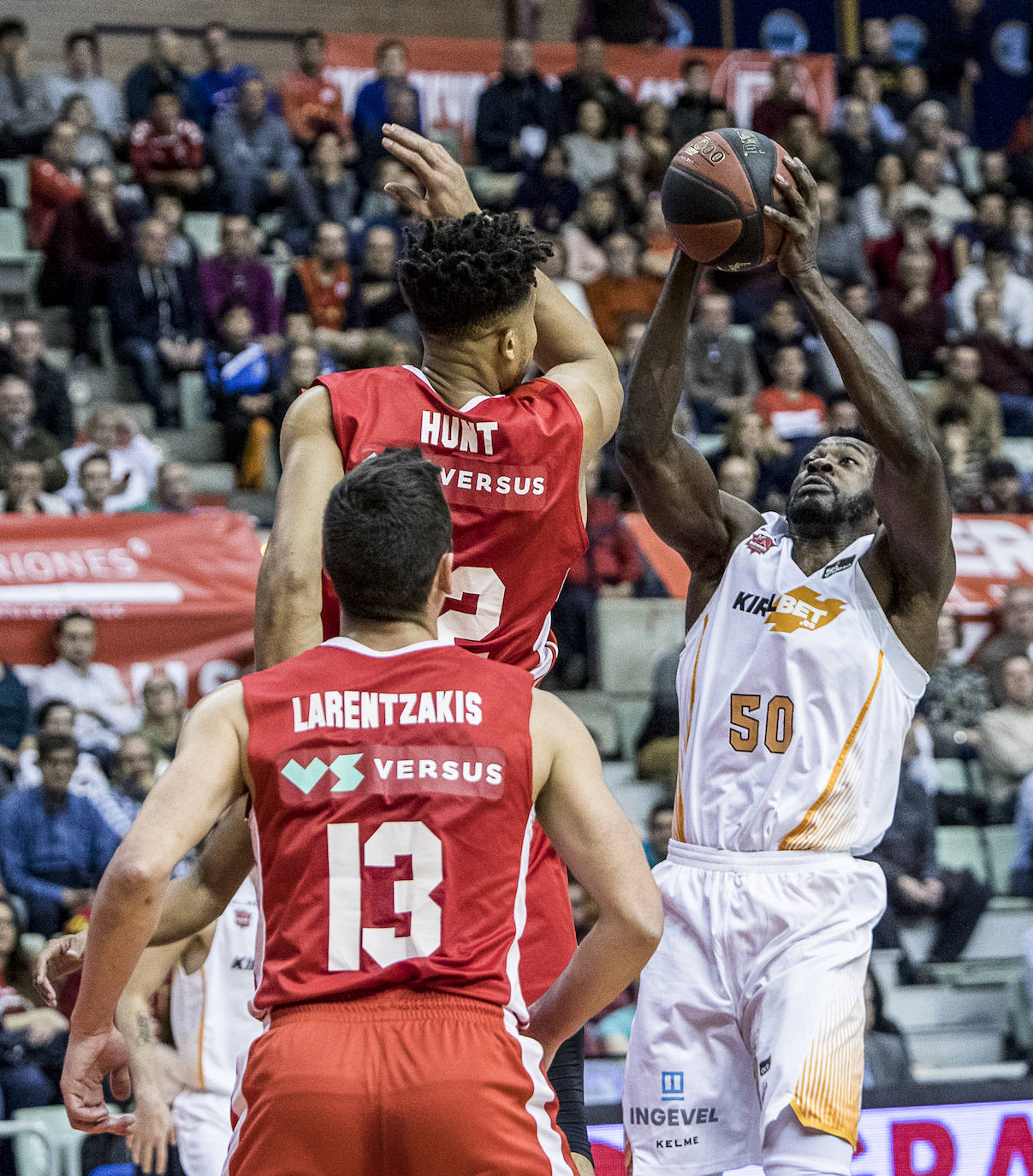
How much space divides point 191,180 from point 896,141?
7076 mm

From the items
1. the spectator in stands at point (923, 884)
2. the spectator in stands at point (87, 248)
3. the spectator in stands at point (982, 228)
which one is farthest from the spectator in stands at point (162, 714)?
the spectator in stands at point (982, 228)

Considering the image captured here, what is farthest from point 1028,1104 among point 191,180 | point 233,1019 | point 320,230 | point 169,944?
point 191,180

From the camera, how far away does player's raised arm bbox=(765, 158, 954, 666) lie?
4484 millimetres

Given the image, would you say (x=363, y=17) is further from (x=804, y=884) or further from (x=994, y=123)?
(x=804, y=884)

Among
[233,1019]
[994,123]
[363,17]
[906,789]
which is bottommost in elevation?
[906,789]

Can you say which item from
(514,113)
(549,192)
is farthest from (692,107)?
(549,192)

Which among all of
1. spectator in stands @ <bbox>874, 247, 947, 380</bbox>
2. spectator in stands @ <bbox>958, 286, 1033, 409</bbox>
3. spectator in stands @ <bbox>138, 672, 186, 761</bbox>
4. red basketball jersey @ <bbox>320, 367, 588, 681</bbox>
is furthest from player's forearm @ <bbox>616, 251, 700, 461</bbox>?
spectator in stands @ <bbox>874, 247, 947, 380</bbox>

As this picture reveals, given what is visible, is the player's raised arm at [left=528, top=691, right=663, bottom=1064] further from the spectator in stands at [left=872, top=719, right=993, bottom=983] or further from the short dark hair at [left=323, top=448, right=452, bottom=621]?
the spectator in stands at [left=872, top=719, right=993, bottom=983]

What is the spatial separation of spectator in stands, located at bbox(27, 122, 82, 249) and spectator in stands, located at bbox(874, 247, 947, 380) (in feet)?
22.7

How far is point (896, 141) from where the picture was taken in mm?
16375

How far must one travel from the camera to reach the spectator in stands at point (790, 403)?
12.6 metres

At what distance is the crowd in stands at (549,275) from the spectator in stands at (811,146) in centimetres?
4

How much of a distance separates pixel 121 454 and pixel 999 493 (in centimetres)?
632

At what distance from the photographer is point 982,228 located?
15648 mm
